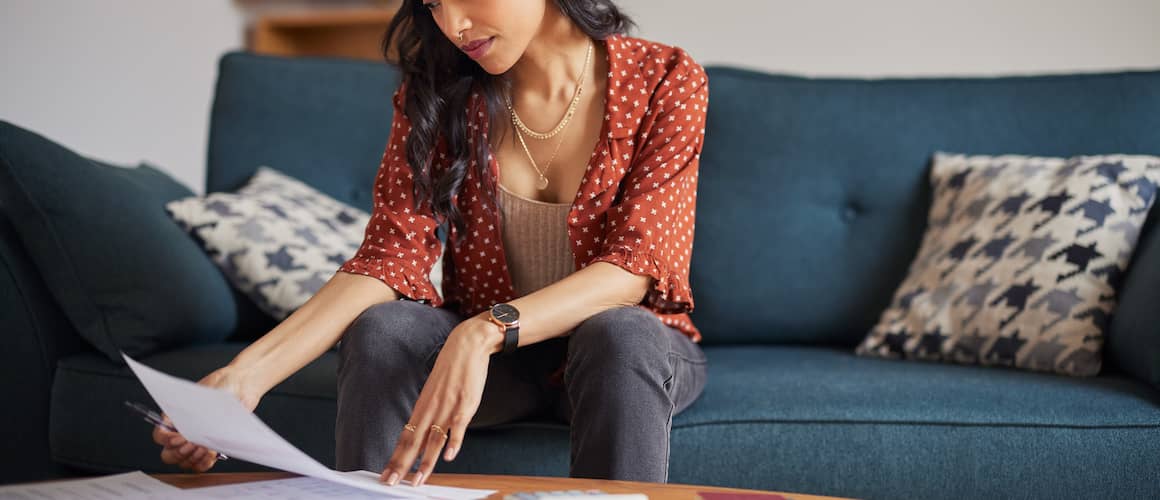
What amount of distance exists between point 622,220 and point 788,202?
67 centimetres

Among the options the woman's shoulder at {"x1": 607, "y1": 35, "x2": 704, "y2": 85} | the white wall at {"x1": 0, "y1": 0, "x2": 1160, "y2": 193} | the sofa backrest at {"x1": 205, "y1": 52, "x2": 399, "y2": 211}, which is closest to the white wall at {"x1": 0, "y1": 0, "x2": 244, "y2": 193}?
the white wall at {"x1": 0, "y1": 0, "x2": 1160, "y2": 193}

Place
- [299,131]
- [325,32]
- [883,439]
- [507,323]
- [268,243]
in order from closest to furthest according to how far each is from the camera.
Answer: [507,323] → [883,439] → [268,243] → [299,131] → [325,32]

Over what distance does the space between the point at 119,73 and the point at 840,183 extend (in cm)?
208

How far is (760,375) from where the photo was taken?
1455 millimetres

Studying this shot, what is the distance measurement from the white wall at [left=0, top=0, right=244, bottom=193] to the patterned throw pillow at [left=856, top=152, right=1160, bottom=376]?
205 centimetres

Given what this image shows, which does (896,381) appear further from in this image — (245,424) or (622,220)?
(245,424)

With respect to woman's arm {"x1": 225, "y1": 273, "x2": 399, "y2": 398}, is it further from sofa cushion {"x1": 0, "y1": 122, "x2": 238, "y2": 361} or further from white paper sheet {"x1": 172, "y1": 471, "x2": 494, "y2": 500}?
sofa cushion {"x1": 0, "y1": 122, "x2": 238, "y2": 361}

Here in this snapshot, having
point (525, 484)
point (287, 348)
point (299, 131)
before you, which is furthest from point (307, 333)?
point (299, 131)

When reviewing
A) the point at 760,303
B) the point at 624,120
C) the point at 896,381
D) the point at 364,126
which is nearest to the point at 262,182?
the point at 364,126

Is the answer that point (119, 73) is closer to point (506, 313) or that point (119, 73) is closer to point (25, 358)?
point (25, 358)

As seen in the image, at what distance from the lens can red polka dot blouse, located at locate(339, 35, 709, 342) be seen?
1.17 m

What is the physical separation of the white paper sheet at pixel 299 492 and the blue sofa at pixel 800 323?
519 mm

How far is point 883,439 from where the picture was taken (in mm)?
1253

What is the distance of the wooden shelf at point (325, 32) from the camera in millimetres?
3344
